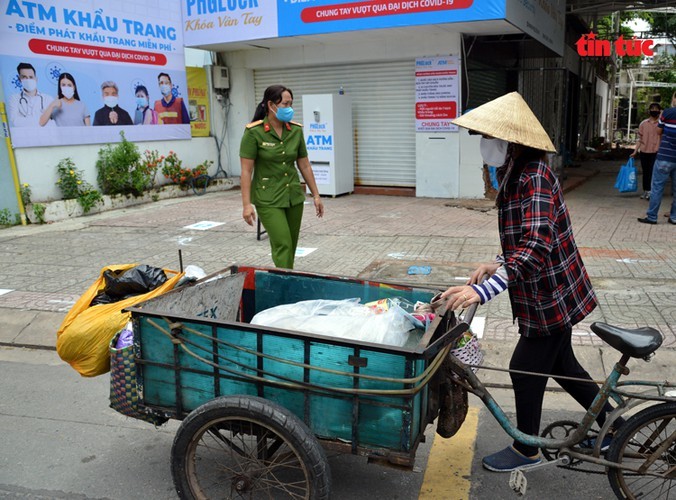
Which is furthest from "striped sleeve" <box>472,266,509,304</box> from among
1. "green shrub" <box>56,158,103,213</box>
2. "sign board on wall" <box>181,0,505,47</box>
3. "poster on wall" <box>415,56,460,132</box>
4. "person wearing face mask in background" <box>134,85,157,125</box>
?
"person wearing face mask in background" <box>134,85,157,125</box>

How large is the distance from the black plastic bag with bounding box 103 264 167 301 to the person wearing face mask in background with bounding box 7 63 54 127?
770cm

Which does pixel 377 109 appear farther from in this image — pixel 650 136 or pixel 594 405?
pixel 594 405

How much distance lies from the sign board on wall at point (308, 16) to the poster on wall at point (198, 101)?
31.4 inches

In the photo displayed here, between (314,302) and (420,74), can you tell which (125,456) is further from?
(420,74)

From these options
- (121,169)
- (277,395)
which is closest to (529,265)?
(277,395)

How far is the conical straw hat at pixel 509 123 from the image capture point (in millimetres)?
2586

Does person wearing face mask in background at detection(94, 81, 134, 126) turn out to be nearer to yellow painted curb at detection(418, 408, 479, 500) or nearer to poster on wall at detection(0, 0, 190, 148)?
poster on wall at detection(0, 0, 190, 148)

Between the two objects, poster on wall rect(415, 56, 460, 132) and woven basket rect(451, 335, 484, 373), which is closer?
woven basket rect(451, 335, 484, 373)

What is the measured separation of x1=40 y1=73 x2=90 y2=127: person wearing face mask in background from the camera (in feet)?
33.3

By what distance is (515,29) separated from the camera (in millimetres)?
10258

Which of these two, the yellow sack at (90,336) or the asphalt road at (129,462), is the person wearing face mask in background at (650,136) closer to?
the asphalt road at (129,462)

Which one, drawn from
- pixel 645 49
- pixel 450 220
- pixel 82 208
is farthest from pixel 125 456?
pixel 645 49

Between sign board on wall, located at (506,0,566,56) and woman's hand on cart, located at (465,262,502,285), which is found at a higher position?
sign board on wall, located at (506,0,566,56)

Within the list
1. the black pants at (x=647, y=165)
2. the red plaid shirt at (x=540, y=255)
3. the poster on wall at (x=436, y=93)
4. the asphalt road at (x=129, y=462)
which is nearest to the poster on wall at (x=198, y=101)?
the poster on wall at (x=436, y=93)
